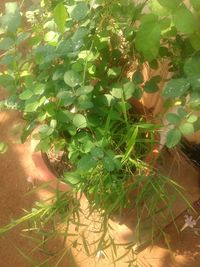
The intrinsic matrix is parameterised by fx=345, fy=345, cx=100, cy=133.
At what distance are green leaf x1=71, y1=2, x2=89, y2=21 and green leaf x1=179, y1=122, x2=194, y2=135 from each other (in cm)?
33

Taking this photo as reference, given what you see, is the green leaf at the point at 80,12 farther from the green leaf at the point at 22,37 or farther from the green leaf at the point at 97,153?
the green leaf at the point at 97,153

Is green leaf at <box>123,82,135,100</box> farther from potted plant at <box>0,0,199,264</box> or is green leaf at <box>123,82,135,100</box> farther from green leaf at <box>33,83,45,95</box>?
green leaf at <box>33,83,45,95</box>

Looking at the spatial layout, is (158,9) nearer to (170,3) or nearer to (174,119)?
(170,3)

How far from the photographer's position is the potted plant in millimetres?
816

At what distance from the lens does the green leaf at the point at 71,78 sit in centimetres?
80

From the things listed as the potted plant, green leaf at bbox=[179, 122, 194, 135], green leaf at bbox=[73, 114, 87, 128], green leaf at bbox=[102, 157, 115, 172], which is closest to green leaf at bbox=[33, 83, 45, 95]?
the potted plant

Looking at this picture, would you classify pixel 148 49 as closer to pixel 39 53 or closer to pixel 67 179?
pixel 39 53

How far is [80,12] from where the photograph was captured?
31.1 inches

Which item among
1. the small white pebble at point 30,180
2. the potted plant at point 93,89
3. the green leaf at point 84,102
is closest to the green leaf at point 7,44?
the potted plant at point 93,89

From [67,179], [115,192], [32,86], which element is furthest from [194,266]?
[32,86]

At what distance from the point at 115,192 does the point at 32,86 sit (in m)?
0.35

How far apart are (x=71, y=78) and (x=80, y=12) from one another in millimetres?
151

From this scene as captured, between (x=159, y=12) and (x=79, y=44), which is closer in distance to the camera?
(x=159, y=12)

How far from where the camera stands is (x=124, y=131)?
0.97 meters
